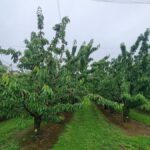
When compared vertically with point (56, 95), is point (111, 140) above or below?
below

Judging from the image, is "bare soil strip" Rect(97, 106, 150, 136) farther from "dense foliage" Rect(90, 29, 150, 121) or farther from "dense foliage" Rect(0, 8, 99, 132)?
"dense foliage" Rect(0, 8, 99, 132)

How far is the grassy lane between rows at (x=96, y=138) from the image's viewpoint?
15516mm

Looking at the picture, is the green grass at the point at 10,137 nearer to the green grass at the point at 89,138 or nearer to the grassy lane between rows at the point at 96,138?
the green grass at the point at 89,138

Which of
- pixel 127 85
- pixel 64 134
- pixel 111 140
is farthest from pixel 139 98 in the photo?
pixel 64 134

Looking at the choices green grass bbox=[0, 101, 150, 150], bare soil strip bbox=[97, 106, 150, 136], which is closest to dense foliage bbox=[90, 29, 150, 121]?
bare soil strip bbox=[97, 106, 150, 136]

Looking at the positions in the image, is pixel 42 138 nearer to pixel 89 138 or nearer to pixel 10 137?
pixel 10 137

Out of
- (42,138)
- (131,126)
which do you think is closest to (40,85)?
(42,138)

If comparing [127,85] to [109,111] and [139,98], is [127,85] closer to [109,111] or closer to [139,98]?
[139,98]

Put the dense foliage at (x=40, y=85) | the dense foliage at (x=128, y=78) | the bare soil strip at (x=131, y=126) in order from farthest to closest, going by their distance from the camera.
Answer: the dense foliage at (x=128, y=78) → the bare soil strip at (x=131, y=126) → the dense foliage at (x=40, y=85)

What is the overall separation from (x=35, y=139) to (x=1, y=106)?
2.24 m

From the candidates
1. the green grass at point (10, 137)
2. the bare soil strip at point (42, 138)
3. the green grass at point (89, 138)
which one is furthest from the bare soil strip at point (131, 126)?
the green grass at point (10, 137)

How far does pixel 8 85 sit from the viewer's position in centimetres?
1377

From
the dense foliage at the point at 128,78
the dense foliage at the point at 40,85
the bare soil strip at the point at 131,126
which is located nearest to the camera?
the dense foliage at the point at 40,85

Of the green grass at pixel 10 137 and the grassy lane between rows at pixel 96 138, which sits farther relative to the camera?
the grassy lane between rows at pixel 96 138
